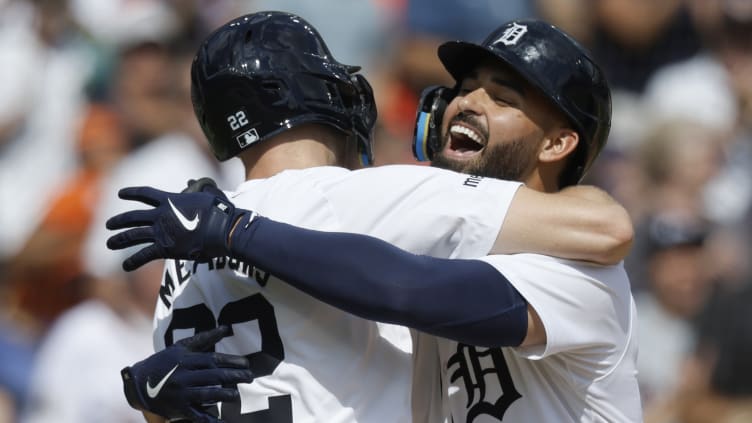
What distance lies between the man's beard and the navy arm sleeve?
533mm

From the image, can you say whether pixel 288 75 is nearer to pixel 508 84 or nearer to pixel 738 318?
pixel 508 84

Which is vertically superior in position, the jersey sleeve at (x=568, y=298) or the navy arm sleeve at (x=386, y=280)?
the navy arm sleeve at (x=386, y=280)

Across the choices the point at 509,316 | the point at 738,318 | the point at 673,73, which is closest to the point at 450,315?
the point at 509,316

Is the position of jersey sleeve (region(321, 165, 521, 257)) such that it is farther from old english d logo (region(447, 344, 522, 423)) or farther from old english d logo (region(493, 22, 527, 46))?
old english d logo (region(493, 22, 527, 46))

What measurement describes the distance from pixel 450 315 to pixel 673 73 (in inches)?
177

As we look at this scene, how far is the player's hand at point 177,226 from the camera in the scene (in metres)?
3.08

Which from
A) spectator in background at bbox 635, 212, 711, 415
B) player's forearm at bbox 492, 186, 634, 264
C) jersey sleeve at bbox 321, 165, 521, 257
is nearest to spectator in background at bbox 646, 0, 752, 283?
spectator in background at bbox 635, 212, 711, 415

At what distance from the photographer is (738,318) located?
4.21 metres

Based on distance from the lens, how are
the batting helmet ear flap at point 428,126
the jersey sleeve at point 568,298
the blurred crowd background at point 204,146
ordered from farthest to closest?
the blurred crowd background at point 204,146, the batting helmet ear flap at point 428,126, the jersey sleeve at point 568,298

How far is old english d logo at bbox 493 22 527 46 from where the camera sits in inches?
141

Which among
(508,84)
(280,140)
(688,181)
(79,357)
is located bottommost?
(688,181)

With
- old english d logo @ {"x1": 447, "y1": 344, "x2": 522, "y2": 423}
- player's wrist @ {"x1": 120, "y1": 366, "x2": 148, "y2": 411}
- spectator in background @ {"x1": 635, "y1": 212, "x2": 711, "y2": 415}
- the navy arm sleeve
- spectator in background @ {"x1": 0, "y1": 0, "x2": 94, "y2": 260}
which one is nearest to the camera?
the navy arm sleeve

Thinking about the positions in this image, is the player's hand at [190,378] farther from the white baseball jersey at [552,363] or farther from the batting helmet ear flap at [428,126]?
the batting helmet ear flap at [428,126]

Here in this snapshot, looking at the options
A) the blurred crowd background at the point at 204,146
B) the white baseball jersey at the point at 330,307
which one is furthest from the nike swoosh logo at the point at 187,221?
the blurred crowd background at the point at 204,146
